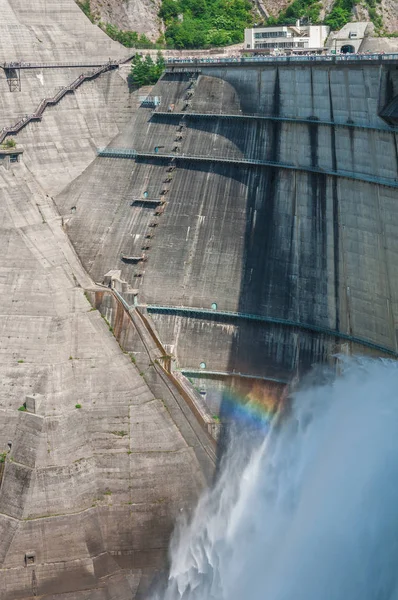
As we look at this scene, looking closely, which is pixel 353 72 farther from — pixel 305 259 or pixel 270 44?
pixel 270 44

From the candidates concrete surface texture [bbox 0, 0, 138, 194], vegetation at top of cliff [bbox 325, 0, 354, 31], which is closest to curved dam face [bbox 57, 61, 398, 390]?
concrete surface texture [bbox 0, 0, 138, 194]

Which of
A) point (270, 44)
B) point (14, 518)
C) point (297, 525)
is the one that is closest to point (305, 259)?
point (297, 525)

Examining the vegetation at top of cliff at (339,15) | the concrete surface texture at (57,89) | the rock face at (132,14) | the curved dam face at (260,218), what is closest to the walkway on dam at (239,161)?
the curved dam face at (260,218)

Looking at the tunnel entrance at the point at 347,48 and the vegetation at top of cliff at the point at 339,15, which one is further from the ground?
the vegetation at top of cliff at the point at 339,15

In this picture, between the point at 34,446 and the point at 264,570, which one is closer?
the point at 264,570

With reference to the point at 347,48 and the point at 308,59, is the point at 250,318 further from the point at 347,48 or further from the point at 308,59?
the point at 347,48

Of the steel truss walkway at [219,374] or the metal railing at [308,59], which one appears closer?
the metal railing at [308,59]

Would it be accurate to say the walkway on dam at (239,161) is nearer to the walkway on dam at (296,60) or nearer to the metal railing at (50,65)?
the walkway on dam at (296,60)
